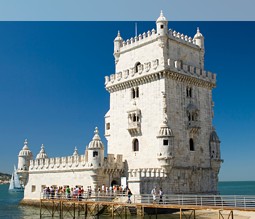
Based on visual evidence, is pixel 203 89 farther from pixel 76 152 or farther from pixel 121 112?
pixel 76 152

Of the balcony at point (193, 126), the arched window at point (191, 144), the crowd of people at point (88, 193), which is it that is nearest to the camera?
the crowd of people at point (88, 193)

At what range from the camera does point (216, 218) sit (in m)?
33.6

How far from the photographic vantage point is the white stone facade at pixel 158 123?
1528 inches

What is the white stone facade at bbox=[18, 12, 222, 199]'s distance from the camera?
38.8m

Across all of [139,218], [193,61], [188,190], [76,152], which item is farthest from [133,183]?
[193,61]

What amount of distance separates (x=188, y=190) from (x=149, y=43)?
15380mm

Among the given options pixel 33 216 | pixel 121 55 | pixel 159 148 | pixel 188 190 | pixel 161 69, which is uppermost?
pixel 121 55

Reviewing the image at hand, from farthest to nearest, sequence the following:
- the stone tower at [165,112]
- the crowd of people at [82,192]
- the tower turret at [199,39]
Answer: the tower turret at [199,39] → the stone tower at [165,112] → the crowd of people at [82,192]

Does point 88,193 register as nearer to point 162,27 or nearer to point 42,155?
point 42,155

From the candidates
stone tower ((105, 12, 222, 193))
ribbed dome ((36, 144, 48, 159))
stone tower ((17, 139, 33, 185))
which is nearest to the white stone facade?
stone tower ((105, 12, 222, 193))

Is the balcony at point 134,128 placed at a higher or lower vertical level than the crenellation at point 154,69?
lower

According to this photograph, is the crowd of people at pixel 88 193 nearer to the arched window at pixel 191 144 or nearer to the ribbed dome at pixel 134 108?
the arched window at pixel 191 144

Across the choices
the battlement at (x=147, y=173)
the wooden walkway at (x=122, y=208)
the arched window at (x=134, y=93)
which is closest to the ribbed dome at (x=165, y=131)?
the battlement at (x=147, y=173)

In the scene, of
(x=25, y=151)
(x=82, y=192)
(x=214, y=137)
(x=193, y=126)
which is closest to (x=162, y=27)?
(x=193, y=126)
